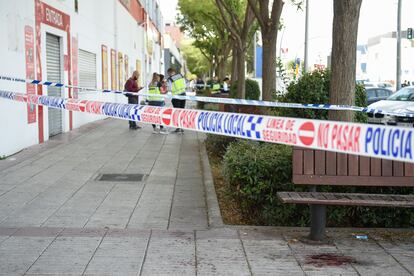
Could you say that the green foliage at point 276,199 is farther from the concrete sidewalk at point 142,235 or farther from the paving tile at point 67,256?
the paving tile at point 67,256

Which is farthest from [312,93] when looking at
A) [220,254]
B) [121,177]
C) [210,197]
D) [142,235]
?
[220,254]

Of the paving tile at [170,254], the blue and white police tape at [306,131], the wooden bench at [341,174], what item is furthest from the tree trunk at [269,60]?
the blue and white police tape at [306,131]

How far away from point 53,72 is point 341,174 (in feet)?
35.0

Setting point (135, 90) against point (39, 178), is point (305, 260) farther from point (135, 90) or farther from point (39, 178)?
point (135, 90)

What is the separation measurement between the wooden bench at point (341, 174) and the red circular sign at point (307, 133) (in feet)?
7.34

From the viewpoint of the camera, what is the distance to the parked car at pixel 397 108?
16.5m

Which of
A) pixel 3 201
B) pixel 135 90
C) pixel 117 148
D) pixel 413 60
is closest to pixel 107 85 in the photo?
pixel 135 90

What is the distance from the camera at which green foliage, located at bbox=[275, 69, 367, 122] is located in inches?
346

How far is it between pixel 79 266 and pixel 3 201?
9.39 ft

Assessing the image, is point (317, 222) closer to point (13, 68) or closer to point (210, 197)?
point (210, 197)

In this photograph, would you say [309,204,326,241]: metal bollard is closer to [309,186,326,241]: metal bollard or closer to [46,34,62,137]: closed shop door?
[309,186,326,241]: metal bollard

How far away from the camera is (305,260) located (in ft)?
17.4

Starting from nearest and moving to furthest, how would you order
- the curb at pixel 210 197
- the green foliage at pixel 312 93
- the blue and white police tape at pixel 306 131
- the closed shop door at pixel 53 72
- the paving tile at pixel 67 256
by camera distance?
the blue and white police tape at pixel 306 131 → the paving tile at pixel 67 256 → the curb at pixel 210 197 → the green foliage at pixel 312 93 → the closed shop door at pixel 53 72

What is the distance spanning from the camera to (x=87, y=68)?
19516 millimetres
